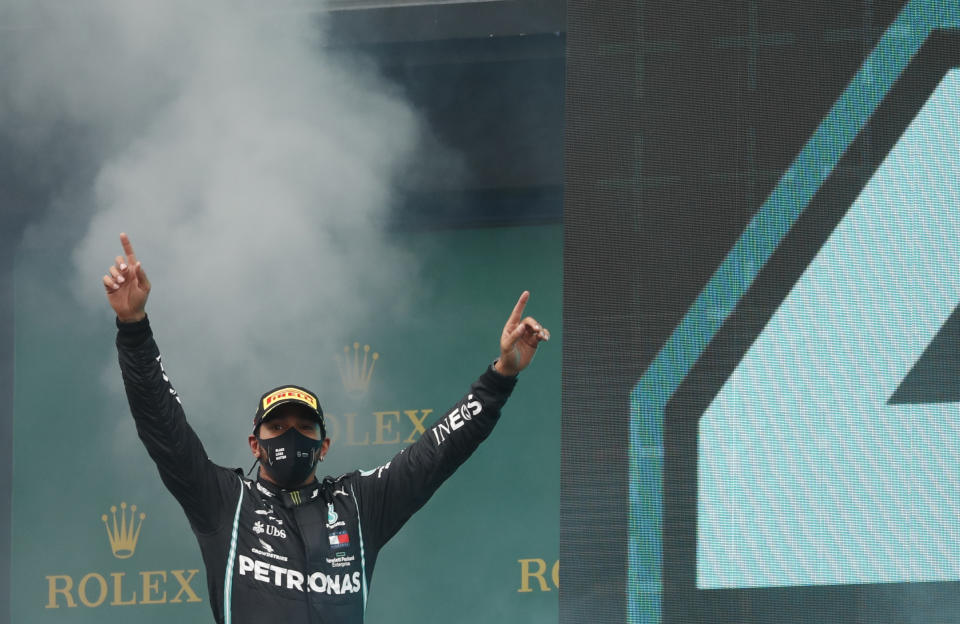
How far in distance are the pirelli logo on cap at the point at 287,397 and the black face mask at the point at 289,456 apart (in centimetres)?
6

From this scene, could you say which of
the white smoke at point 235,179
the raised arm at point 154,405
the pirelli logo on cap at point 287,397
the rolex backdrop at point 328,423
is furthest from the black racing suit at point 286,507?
the white smoke at point 235,179

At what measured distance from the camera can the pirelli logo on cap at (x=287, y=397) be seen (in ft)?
10.2

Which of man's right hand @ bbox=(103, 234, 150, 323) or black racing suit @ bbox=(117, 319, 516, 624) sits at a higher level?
man's right hand @ bbox=(103, 234, 150, 323)

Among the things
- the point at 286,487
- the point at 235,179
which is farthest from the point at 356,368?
the point at 286,487

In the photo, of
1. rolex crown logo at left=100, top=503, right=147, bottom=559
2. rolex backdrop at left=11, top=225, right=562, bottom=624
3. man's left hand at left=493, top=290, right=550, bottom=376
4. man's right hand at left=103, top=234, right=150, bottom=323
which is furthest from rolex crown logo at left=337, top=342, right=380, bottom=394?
man's right hand at left=103, top=234, right=150, bottom=323

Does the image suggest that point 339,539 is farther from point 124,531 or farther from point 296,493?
point 124,531

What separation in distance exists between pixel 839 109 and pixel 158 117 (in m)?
2.65

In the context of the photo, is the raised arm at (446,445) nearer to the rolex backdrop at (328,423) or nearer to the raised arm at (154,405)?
the raised arm at (154,405)

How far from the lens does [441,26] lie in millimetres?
5062

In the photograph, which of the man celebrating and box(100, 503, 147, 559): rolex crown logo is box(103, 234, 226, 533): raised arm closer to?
the man celebrating

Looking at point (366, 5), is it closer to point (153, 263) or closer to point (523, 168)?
point (523, 168)

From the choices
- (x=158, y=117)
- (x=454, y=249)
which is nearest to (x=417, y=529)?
(x=454, y=249)

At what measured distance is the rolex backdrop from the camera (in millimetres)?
5180

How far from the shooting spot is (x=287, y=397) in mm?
3123
